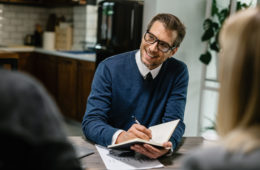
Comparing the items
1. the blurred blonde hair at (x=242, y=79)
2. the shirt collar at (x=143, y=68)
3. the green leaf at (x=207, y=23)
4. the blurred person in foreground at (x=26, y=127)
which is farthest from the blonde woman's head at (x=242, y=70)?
the green leaf at (x=207, y=23)

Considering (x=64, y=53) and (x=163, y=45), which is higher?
(x=163, y=45)

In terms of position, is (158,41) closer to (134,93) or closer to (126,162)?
(134,93)

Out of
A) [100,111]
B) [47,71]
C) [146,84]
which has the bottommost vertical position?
[47,71]

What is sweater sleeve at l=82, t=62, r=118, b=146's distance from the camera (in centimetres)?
147

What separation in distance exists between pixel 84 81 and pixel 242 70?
11.9 ft

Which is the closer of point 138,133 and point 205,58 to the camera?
point 138,133

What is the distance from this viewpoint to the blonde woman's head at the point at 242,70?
2.15 ft

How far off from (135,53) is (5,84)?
1.38 metres

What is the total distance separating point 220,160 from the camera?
62cm

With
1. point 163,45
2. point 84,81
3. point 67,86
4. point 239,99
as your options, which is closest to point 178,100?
point 163,45

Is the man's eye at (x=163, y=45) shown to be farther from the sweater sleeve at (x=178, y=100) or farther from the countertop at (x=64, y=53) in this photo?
the countertop at (x=64, y=53)

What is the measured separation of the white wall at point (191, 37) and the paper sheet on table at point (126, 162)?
2117 mm

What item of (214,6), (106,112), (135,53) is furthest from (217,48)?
(106,112)

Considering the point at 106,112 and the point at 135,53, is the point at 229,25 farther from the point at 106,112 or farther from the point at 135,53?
the point at 135,53
